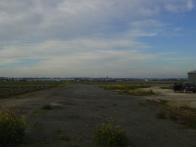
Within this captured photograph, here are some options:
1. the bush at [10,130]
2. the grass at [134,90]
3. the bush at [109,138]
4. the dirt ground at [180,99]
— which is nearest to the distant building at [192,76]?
the grass at [134,90]

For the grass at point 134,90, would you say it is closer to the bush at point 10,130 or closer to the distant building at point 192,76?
the distant building at point 192,76

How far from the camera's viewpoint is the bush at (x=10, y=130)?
12609 mm

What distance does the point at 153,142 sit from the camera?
1397cm

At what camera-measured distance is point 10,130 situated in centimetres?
1284

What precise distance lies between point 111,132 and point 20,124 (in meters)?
3.21

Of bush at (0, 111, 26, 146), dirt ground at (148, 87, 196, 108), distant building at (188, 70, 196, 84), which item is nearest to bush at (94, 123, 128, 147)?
bush at (0, 111, 26, 146)

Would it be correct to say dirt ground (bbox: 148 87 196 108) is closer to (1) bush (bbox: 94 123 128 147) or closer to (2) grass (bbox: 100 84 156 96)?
(2) grass (bbox: 100 84 156 96)

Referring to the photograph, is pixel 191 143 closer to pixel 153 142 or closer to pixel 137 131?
pixel 153 142

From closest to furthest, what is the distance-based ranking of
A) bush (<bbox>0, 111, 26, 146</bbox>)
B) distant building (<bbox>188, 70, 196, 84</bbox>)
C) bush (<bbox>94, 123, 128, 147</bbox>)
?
bush (<bbox>94, 123, 128, 147</bbox>) < bush (<bbox>0, 111, 26, 146</bbox>) < distant building (<bbox>188, 70, 196, 84</bbox>)

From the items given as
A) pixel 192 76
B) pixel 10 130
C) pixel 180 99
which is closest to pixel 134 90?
pixel 192 76

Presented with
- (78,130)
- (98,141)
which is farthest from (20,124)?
(78,130)

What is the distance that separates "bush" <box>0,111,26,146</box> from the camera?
1261 cm

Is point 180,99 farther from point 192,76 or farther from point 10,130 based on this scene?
point 192,76

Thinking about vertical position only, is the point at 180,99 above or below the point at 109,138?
below
